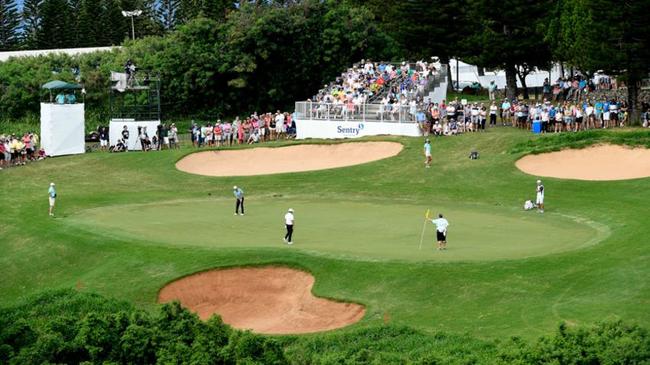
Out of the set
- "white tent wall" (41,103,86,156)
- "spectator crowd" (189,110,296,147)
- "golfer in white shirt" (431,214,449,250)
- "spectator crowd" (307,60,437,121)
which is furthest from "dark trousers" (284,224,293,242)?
"white tent wall" (41,103,86,156)

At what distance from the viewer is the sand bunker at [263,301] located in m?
34.7

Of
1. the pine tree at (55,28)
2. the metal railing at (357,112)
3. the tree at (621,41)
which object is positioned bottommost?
the metal railing at (357,112)

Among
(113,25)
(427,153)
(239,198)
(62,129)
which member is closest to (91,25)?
(113,25)

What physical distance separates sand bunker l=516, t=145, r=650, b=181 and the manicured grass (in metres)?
1.25

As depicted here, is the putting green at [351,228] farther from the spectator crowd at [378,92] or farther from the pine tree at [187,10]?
the pine tree at [187,10]

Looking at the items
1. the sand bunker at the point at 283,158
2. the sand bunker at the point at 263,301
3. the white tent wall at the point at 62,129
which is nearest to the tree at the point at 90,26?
the white tent wall at the point at 62,129

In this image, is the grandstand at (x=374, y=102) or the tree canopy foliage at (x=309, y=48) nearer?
the grandstand at (x=374, y=102)

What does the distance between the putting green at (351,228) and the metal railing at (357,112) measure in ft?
46.8

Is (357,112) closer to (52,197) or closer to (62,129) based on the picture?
(62,129)

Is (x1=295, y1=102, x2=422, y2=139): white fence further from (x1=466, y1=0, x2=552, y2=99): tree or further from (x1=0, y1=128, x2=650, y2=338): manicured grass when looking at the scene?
(x1=466, y1=0, x2=552, y2=99): tree

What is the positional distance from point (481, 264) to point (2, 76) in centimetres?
6267

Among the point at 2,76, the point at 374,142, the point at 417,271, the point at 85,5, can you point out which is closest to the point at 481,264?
the point at 417,271

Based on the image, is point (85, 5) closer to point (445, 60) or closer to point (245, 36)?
point (245, 36)

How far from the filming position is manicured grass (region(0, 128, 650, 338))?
112ft
